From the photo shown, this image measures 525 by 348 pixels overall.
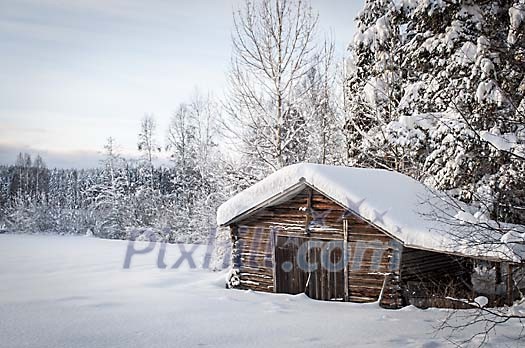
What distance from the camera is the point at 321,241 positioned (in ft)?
41.4

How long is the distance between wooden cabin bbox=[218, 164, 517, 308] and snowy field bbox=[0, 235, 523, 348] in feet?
2.21

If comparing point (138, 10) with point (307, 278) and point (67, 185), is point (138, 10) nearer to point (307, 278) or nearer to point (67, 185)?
point (307, 278)

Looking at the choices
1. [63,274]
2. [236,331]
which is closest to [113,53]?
[63,274]

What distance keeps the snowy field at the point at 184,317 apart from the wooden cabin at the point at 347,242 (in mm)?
673

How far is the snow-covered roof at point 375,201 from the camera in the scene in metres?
10.4

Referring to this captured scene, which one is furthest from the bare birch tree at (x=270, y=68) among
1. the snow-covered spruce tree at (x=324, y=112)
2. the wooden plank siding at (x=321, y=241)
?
the wooden plank siding at (x=321, y=241)

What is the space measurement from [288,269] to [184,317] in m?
3.96

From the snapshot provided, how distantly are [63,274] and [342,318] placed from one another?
11430 millimetres

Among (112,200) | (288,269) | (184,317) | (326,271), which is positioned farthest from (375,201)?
(112,200)

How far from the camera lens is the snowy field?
848cm

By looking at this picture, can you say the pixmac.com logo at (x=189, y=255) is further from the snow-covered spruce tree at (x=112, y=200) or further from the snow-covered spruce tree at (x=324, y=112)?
the snow-covered spruce tree at (x=112, y=200)

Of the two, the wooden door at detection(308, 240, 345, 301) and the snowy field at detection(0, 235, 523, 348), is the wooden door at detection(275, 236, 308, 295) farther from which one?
the snowy field at detection(0, 235, 523, 348)

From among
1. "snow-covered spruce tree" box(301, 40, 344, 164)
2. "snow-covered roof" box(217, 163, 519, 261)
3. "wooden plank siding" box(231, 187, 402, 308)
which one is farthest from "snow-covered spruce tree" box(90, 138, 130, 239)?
"snow-covered roof" box(217, 163, 519, 261)

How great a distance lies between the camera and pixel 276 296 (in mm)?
12586
